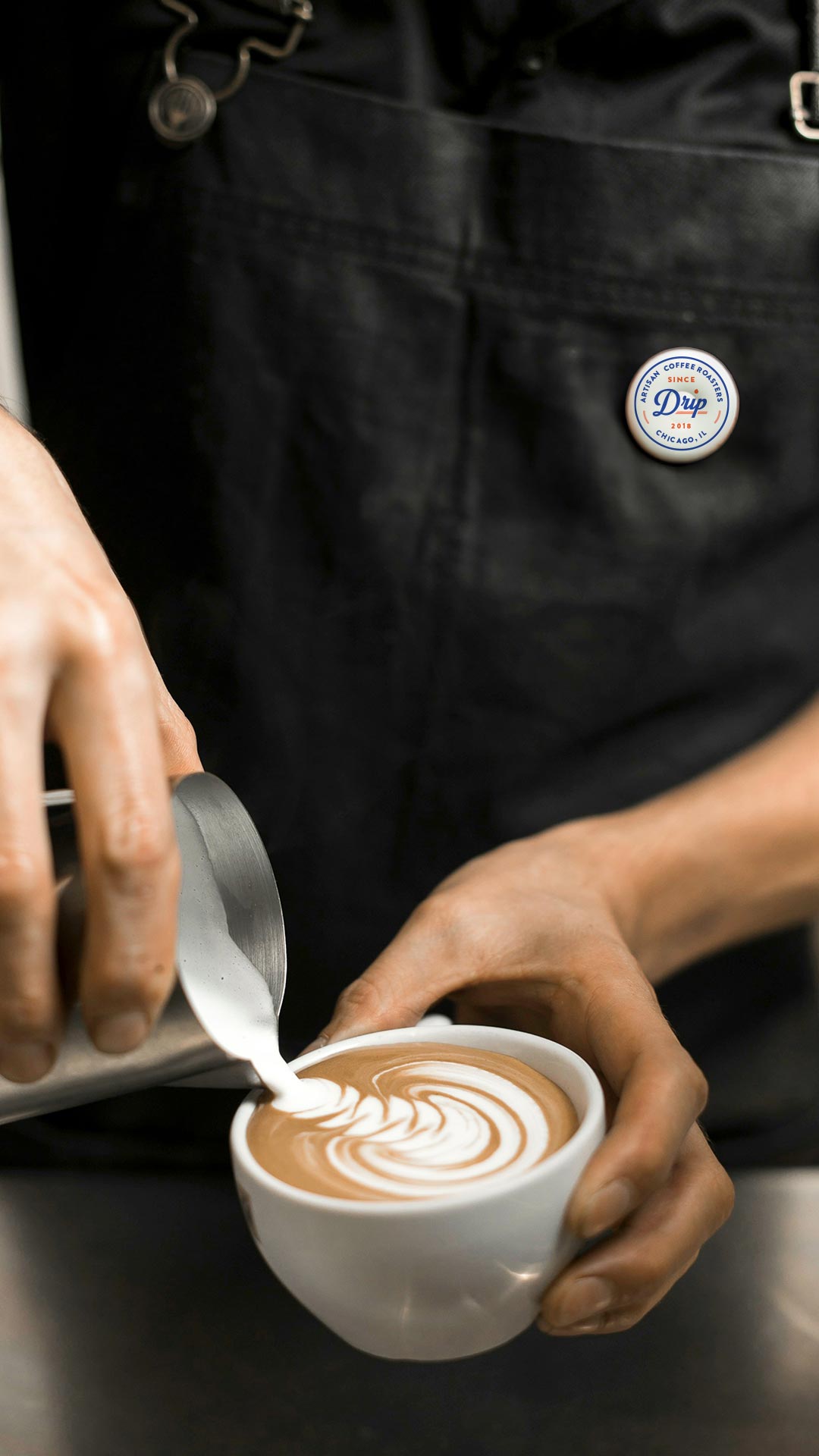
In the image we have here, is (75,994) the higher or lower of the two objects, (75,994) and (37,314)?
the lower

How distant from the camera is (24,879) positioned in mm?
509

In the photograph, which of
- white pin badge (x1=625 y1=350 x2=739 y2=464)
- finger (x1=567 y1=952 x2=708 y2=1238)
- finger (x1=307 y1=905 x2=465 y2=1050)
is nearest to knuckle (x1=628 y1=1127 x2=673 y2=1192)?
finger (x1=567 y1=952 x2=708 y2=1238)

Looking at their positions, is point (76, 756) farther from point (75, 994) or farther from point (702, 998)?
point (702, 998)

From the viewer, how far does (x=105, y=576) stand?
58 centimetres

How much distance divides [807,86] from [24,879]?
2.94 ft

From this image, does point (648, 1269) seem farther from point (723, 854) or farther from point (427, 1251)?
point (723, 854)

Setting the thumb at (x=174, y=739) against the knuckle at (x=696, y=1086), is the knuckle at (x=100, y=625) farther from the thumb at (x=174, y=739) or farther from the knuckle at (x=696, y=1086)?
the knuckle at (x=696, y=1086)

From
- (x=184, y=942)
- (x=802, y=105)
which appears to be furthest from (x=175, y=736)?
(x=802, y=105)

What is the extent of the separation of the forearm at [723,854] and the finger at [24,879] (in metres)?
0.56

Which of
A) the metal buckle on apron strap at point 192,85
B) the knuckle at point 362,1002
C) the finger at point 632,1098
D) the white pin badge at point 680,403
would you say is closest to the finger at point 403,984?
the knuckle at point 362,1002

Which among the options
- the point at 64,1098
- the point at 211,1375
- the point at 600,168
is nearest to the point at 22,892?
the point at 64,1098

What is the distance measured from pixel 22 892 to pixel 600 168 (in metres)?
0.77

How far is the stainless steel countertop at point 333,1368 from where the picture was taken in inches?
28.0

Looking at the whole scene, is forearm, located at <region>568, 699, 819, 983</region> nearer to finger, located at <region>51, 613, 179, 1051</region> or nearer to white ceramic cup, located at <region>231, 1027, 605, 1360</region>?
white ceramic cup, located at <region>231, 1027, 605, 1360</region>
